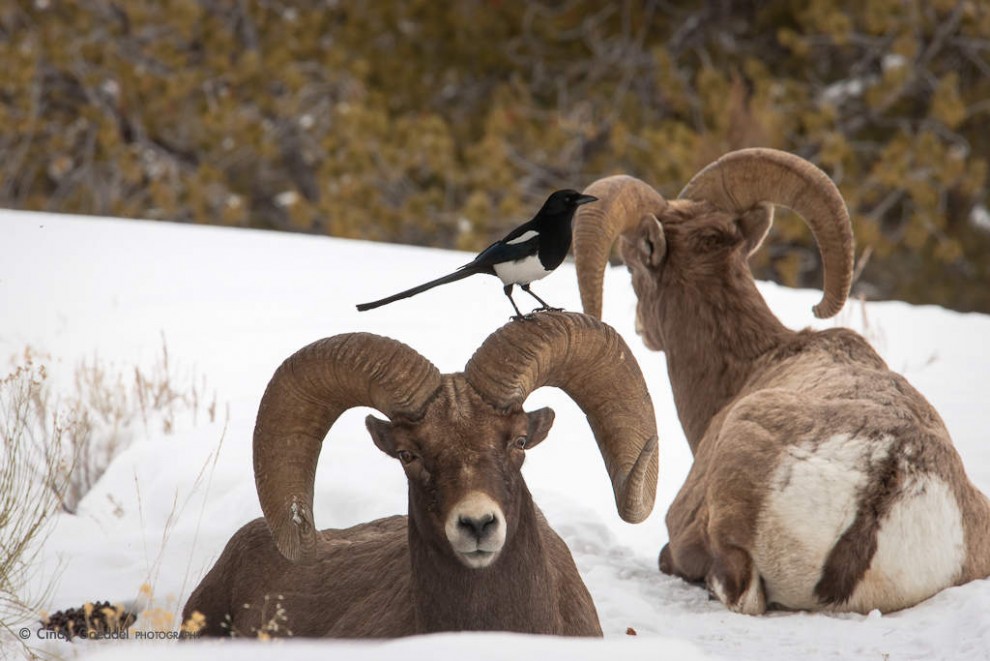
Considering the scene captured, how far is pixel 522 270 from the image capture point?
500 centimetres

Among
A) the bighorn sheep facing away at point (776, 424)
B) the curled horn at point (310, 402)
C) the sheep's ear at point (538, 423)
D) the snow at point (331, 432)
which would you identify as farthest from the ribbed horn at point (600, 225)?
the curled horn at point (310, 402)

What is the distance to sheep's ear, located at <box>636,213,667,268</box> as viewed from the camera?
743 cm

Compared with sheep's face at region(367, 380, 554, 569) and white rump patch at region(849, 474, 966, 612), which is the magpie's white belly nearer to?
sheep's face at region(367, 380, 554, 569)

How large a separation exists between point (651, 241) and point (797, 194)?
2.68 feet

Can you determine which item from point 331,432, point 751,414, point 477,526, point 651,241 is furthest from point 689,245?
point 477,526

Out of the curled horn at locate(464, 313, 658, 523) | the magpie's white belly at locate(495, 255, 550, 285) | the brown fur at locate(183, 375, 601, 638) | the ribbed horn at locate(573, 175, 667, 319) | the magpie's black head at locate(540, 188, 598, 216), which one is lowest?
the brown fur at locate(183, 375, 601, 638)

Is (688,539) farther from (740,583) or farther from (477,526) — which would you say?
A: (477,526)

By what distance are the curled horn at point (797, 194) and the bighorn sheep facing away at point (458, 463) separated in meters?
2.85

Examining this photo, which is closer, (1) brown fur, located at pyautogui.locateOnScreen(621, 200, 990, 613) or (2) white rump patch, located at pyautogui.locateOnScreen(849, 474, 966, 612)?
(2) white rump patch, located at pyautogui.locateOnScreen(849, 474, 966, 612)

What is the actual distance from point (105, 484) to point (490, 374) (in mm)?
4437

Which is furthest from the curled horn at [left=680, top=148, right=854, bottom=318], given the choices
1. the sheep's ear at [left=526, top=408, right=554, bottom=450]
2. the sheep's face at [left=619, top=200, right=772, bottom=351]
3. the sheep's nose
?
the sheep's nose

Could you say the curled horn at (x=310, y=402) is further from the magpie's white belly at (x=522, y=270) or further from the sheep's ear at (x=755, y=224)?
the sheep's ear at (x=755, y=224)

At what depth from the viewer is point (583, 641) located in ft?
11.7

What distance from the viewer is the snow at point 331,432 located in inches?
223
